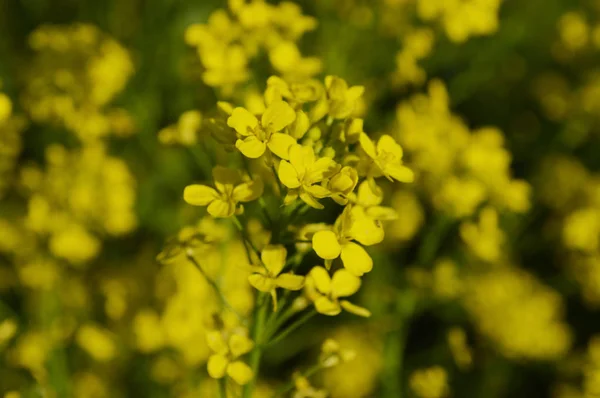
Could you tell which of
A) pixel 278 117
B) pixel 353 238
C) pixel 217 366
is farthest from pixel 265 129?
pixel 217 366

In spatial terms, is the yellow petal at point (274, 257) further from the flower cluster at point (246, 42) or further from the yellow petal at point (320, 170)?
the flower cluster at point (246, 42)

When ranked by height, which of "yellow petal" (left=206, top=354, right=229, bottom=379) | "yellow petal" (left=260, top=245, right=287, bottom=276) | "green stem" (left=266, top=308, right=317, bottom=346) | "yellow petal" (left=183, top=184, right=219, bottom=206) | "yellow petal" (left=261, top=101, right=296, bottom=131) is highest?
"yellow petal" (left=261, top=101, right=296, bottom=131)

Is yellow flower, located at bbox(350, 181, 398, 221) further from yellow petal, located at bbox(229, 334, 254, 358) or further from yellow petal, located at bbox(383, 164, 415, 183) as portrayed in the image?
yellow petal, located at bbox(229, 334, 254, 358)

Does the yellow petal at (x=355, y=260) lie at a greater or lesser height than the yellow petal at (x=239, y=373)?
greater

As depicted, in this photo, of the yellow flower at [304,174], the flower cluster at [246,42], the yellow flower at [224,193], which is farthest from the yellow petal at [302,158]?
the flower cluster at [246,42]

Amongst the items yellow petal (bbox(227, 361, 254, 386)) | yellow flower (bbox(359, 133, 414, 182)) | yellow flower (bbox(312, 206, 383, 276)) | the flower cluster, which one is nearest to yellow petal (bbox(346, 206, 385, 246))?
yellow flower (bbox(312, 206, 383, 276))

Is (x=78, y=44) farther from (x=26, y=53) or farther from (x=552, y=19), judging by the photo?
(x=552, y=19)

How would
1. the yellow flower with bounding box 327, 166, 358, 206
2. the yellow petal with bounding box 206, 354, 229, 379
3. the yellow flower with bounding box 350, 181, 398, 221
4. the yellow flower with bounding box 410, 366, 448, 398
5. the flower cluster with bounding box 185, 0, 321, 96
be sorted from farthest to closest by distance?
the yellow flower with bounding box 410, 366, 448, 398 → the flower cluster with bounding box 185, 0, 321, 96 → the yellow flower with bounding box 350, 181, 398, 221 → the yellow petal with bounding box 206, 354, 229, 379 → the yellow flower with bounding box 327, 166, 358, 206
